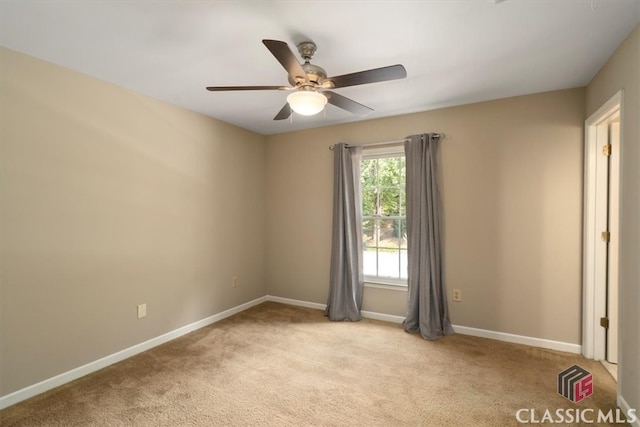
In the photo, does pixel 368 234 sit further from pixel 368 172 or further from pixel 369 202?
pixel 368 172

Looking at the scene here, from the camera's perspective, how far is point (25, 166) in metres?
2.20

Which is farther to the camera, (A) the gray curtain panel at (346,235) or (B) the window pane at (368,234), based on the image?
(B) the window pane at (368,234)

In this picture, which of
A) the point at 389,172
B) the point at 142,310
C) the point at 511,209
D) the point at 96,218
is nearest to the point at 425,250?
the point at 511,209

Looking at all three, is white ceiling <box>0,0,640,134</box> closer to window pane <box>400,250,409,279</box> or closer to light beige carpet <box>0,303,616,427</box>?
window pane <box>400,250,409,279</box>

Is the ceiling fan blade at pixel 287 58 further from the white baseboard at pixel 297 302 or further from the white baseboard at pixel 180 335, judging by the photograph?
the white baseboard at pixel 297 302

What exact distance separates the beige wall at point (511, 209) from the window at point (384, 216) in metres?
0.23

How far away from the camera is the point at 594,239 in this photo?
2.67 meters

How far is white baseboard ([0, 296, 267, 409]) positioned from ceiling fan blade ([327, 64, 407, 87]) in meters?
2.89

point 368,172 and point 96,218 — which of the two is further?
point 368,172

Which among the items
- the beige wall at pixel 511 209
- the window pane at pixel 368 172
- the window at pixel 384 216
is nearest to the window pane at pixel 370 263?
the window at pixel 384 216

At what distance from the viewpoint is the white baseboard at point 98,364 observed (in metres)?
2.14

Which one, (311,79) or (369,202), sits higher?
(311,79)

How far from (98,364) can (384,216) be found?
3.18 metres

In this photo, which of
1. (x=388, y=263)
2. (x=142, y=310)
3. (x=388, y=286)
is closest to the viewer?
(x=142, y=310)
